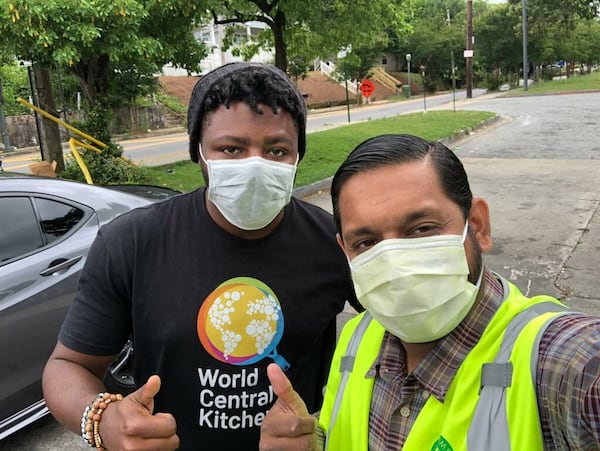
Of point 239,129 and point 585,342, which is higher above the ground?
point 239,129

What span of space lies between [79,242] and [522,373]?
2.90 meters

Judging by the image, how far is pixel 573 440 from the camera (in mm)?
929

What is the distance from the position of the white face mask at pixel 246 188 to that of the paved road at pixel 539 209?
2.28 metres

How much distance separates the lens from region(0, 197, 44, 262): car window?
9.92 ft

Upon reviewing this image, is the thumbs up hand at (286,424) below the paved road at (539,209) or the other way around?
the other way around

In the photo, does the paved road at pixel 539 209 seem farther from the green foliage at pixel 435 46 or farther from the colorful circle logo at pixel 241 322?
the green foliage at pixel 435 46

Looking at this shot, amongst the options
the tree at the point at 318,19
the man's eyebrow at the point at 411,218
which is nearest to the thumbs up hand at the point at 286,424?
the man's eyebrow at the point at 411,218

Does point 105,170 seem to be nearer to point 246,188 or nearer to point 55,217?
point 55,217

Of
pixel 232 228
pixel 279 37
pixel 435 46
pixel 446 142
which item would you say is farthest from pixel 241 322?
pixel 435 46

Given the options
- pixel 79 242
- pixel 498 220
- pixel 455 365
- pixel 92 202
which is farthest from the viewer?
pixel 498 220

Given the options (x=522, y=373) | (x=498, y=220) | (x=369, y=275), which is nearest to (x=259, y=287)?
(x=369, y=275)

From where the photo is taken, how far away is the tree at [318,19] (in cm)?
1009

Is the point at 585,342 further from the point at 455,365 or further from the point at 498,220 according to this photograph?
the point at 498,220

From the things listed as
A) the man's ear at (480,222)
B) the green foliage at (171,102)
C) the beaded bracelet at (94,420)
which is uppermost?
the green foliage at (171,102)
